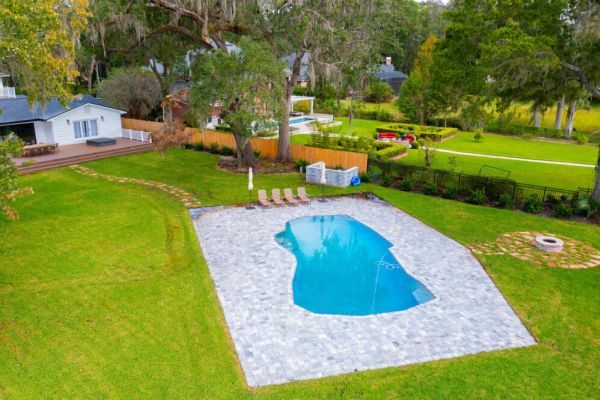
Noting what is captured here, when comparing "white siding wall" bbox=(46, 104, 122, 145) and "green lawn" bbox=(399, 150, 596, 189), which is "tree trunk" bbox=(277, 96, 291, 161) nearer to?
"green lawn" bbox=(399, 150, 596, 189)

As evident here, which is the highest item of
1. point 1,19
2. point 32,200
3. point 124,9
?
point 124,9

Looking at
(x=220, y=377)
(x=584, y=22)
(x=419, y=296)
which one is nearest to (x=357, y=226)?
(x=419, y=296)

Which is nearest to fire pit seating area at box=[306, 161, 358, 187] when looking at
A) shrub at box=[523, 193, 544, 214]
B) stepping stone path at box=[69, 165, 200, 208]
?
stepping stone path at box=[69, 165, 200, 208]

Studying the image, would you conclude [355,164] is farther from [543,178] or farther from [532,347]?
[532,347]

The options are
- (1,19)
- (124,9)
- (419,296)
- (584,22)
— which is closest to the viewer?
(1,19)

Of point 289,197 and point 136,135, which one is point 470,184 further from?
point 136,135
